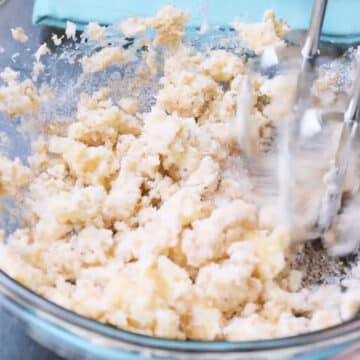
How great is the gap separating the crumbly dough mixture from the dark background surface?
0.15ft

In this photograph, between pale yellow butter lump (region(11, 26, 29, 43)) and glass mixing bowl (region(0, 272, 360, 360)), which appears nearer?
glass mixing bowl (region(0, 272, 360, 360))

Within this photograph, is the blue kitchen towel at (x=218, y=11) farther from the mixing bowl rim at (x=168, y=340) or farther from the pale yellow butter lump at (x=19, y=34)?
the mixing bowl rim at (x=168, y=340)

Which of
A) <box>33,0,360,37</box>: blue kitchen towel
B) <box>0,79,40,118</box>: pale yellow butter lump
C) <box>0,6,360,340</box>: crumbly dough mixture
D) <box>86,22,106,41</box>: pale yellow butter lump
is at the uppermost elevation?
<box>33,0,360,37</box>: blue kitchen towel

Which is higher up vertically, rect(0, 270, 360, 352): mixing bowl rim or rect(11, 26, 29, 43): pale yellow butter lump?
rect(11, 26, 29, 43): pale yellow butter lump

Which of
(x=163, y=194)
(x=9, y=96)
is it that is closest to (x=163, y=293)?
(x=163, y=194)

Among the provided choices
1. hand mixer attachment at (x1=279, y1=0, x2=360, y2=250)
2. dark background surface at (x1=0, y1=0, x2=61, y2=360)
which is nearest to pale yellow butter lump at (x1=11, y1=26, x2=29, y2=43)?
dark background surface at (x1=0, y1=0, x2=61, y2=360)

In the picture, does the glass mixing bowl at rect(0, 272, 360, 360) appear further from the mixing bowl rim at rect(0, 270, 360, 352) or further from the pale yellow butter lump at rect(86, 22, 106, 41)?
the pale yellow butter lump at rect(86, 22, 106, 41)

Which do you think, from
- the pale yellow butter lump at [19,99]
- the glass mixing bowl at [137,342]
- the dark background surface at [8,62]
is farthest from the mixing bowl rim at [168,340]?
the pale yellow butter lump at [19,99]

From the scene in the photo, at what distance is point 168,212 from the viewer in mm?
705

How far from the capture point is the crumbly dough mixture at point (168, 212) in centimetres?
63

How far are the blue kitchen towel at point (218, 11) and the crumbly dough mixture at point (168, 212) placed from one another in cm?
2

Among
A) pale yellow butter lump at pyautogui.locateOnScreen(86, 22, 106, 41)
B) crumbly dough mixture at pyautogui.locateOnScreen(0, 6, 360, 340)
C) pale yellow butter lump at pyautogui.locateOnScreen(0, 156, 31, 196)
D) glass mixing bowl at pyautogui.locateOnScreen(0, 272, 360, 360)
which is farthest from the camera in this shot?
pale yellow butter lump at pyautogui.locateOnScreen(86, 22, 106, 41)

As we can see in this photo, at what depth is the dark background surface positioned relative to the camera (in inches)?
27.9

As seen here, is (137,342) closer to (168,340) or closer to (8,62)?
(168,340)
